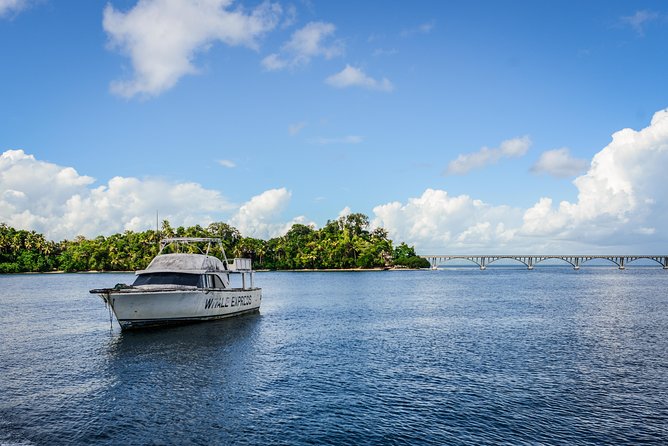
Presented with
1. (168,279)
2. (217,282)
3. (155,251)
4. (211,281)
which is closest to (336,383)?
(168,279)

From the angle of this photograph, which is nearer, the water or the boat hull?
the water

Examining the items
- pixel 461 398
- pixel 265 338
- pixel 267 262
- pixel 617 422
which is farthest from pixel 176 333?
pixel 267 262

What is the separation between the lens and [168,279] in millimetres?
38375

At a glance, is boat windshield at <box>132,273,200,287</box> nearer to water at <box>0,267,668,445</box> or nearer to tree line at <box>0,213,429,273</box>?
water at <box>0,267,668,445</box>

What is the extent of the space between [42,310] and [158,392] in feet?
132

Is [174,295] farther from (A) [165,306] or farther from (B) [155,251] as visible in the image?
(B) [155,251]

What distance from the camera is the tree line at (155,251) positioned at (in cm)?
17738

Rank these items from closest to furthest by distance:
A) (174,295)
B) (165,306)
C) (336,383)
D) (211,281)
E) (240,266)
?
(336,383) < (165,306) < (174,295) < (211,281) < (240,266)

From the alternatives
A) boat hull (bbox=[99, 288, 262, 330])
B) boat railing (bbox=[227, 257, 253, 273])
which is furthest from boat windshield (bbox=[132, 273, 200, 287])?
boat railing (bbox=[227, 257, 253, 273])

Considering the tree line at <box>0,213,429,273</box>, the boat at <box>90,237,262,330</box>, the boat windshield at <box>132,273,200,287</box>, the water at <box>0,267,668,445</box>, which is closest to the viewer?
the water at <box>0,267,668,445</box>

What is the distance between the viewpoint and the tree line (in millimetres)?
177375

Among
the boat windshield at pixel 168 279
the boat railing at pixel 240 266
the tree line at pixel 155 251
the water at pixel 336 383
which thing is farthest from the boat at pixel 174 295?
the tree line at pixel 155 251

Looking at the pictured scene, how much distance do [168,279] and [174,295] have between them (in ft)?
9.52

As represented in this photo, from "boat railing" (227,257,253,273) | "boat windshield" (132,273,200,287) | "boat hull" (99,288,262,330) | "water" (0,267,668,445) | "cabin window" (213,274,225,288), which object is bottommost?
"water" (0,267,668,445)
